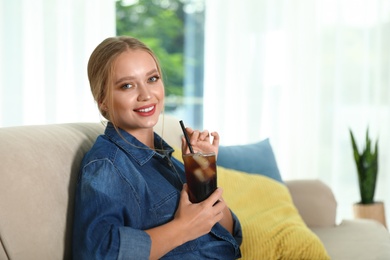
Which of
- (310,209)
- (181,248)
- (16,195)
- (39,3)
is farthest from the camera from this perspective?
(39,3)

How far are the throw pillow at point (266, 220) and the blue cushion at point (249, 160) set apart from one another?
0.34 feet

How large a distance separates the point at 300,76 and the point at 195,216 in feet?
9.68

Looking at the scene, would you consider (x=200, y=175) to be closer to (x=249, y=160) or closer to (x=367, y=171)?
(x=249, y=160)

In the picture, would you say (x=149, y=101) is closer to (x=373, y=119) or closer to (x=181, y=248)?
(x=181, y=248)

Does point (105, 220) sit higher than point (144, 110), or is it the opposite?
point (144, 110)

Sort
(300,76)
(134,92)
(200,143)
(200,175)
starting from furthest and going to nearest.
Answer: (300,76), (200,143), (134,92), (200,175)

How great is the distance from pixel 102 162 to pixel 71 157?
0.55ft

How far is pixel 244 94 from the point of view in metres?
4.34

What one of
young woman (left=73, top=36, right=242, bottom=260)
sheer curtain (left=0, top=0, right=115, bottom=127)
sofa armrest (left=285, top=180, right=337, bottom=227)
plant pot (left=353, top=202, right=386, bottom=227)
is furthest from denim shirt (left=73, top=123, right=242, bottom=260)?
plant pot (left=353, top=202, right=386, bottom=227)

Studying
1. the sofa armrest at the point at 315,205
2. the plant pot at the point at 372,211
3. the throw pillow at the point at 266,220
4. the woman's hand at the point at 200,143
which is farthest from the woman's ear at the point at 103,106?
the plant pot at the point at 372,211

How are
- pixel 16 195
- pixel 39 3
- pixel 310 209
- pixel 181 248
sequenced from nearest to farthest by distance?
pixel 16 195, pixel 181 248, pixel 310 209, pixel 39 3

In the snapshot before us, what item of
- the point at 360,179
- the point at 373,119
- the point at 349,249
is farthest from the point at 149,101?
the point at 373,119

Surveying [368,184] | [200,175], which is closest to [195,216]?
[200,175]

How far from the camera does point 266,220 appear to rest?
2.28 m
